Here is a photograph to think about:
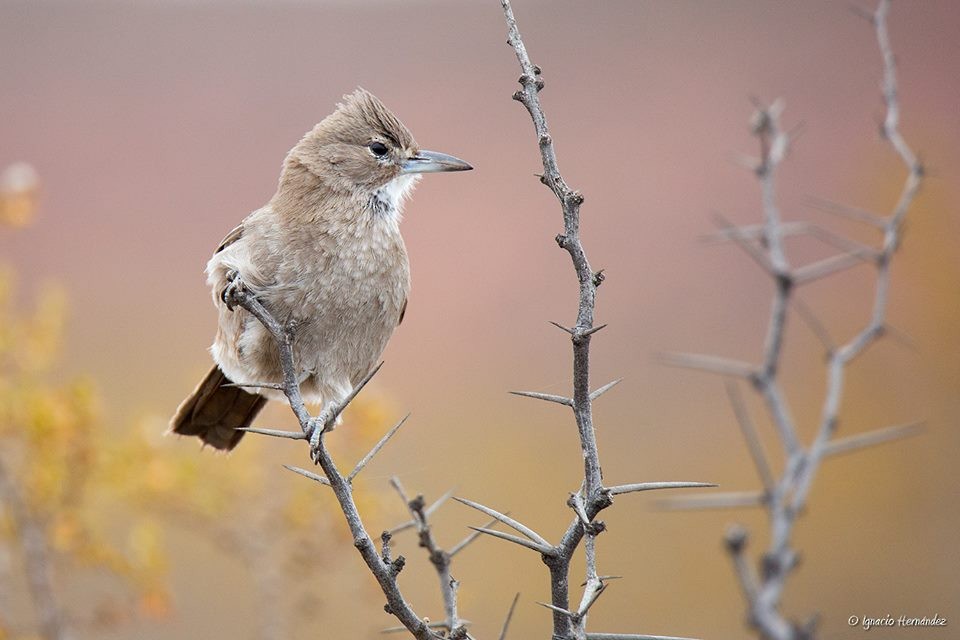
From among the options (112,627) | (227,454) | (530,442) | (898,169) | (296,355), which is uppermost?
(898,169)

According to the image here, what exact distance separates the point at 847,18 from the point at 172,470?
14555 millimetres

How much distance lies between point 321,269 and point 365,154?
66cm

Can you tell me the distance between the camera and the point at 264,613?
522 cm

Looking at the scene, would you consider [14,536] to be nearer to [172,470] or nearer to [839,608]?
[172,470]

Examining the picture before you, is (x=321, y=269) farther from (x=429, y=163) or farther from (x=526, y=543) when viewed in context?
(x=526, y=543)

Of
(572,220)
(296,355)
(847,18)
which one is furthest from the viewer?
(847,18)

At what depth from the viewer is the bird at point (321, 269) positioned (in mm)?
3535

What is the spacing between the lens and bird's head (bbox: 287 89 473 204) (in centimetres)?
394

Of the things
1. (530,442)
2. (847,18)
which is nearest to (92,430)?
(530,442)

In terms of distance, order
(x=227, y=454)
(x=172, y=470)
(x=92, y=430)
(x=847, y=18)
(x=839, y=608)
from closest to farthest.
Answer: (x=227, y=454), (x=92, y=430), (x=172, y=470), (x=839, y=608), (x=847, y=18)

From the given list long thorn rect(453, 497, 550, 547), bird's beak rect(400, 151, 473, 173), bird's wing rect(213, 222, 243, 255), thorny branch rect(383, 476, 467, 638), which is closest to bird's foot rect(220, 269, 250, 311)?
bird's wing rect(213, 222, 243, 255)

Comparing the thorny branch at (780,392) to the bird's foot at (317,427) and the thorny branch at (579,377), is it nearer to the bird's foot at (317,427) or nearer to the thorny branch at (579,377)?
the thorny branch at (579,377)

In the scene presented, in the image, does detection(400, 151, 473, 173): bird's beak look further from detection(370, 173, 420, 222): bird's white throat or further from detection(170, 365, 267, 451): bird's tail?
detection(170, 365, 267, 451): bird's tail

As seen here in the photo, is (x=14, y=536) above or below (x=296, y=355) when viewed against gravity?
below
